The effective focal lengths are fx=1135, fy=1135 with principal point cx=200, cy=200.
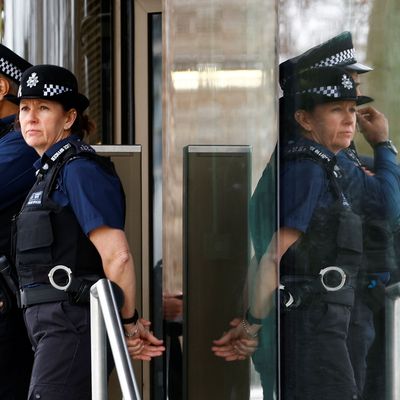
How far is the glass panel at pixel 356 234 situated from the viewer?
3.52 m

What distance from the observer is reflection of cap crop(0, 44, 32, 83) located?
14.4 ft

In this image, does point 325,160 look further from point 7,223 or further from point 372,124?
point 7,223

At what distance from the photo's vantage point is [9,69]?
4398 millimetres

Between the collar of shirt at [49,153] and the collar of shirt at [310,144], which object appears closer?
the collar of shirt at [310,144]

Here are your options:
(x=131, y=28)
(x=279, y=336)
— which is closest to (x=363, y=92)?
(x=279, y=336)

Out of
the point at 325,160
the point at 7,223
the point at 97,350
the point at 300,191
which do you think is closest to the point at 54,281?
the point at 97,350

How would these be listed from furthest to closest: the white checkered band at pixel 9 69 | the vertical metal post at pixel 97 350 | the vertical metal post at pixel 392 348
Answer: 1. the white checkered band at pixel 9 69
2. the vertical metal post at pixel 392 348
3. the vertical metal post at pixel 97 350

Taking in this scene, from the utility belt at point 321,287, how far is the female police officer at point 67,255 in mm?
496

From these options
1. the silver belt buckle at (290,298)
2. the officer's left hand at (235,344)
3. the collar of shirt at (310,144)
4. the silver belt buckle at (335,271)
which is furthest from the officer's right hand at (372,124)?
the officer's left hand at (235,344)

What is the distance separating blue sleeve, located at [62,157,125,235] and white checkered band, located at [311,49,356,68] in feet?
2.50

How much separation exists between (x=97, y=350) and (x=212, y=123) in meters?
0.84

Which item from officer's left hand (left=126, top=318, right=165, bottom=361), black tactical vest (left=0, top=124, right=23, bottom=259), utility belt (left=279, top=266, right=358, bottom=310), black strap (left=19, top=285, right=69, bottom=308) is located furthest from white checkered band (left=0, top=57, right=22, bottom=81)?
utility belt (left=279, top=266, right=358, bottom=310)

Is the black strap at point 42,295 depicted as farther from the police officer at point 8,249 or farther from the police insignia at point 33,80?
the police insignia at point 33,80

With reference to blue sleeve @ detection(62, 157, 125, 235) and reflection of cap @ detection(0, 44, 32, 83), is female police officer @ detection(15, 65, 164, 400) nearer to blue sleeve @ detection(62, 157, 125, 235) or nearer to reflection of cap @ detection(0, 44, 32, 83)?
blue sleeve @ detection(62, 157, 125, 235)
